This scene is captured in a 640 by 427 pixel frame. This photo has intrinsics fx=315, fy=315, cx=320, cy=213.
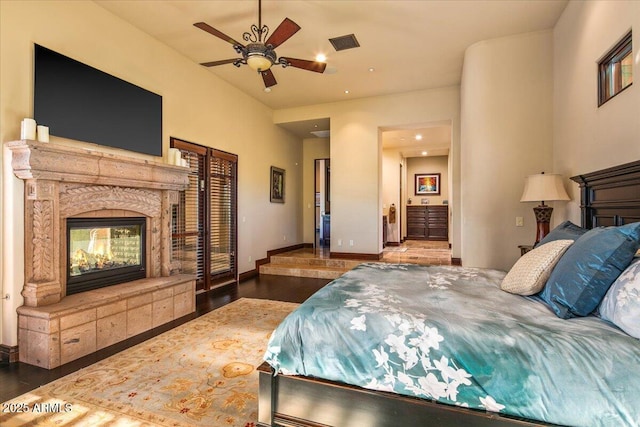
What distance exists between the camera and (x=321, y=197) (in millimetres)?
8961

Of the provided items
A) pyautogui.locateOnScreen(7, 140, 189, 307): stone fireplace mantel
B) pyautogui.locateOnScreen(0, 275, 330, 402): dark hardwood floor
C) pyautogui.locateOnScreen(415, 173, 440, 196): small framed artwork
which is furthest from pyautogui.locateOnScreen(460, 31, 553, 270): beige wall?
pyautogui.locateOnScreen(415, 173, 440, 196): small framed artwork

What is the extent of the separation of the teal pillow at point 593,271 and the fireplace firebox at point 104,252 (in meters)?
4.05

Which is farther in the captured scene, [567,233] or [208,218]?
[208,218]

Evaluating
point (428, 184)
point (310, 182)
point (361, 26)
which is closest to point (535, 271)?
point (361, 26)

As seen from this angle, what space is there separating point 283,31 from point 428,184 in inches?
365

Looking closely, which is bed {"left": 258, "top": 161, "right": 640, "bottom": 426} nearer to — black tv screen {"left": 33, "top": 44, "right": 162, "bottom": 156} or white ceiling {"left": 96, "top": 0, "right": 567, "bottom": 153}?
white ceiling {"left": 96, "top": 0, "right": 567, "bottom": 153}

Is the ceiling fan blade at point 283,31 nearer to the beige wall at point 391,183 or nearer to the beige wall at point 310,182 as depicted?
the beige wall at point 310,182

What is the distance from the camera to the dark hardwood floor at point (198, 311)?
239 cm

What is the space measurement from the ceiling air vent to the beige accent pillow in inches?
136

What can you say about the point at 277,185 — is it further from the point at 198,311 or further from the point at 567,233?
the point at 567,233

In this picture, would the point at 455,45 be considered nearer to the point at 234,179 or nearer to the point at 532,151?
the point at 532,151

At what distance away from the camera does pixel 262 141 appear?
6.81 meters

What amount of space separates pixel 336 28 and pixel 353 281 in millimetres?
3321

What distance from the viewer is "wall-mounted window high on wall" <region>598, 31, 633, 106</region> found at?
2.46 m
